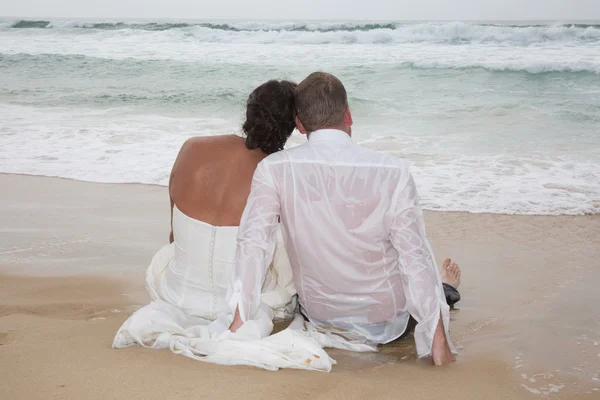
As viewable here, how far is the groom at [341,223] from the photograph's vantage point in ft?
8.57

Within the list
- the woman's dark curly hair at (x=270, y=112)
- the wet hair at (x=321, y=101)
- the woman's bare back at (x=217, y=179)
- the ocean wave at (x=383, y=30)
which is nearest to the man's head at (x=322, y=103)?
the wet hair at (x=321, y=101)

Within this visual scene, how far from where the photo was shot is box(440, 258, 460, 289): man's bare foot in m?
3.70

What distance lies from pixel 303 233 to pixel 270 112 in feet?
1.83

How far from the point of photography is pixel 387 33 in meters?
20.0

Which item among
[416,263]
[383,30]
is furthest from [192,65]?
[416,263]

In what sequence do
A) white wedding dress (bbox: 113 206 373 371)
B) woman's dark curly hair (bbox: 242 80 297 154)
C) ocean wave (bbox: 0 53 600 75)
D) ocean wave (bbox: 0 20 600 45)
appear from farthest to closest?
ocean wave (bbox: 0 20 600 45), ocean wave (bbox: 0 53 600 75), woman's dark curly hair (bbox: 242 80 297 154), white wedding dress (bbox: 113 206 373 371)

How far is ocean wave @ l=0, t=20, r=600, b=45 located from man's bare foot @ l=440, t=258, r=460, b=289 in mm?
15926

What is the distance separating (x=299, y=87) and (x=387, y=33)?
18092 mm

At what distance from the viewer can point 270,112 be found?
2865mm

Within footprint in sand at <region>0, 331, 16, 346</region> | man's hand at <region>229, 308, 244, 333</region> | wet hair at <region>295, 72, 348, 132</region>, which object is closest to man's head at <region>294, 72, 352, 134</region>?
wet hair at <region>295, 72, 348, 132</region>

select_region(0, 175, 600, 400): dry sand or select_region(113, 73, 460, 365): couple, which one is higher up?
select_region(113, 73, 460, 365): couple

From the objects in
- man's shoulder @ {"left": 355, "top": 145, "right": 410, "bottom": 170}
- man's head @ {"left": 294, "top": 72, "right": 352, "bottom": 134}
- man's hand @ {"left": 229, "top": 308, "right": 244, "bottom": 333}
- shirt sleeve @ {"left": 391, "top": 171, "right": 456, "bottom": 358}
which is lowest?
man's hand @ {"left": 229, "top": 308, "right": 244, "bottom": 333}

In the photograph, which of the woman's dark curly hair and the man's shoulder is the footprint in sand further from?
the man's shoulder

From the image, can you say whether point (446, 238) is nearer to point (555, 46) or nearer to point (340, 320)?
point (340, 320)
